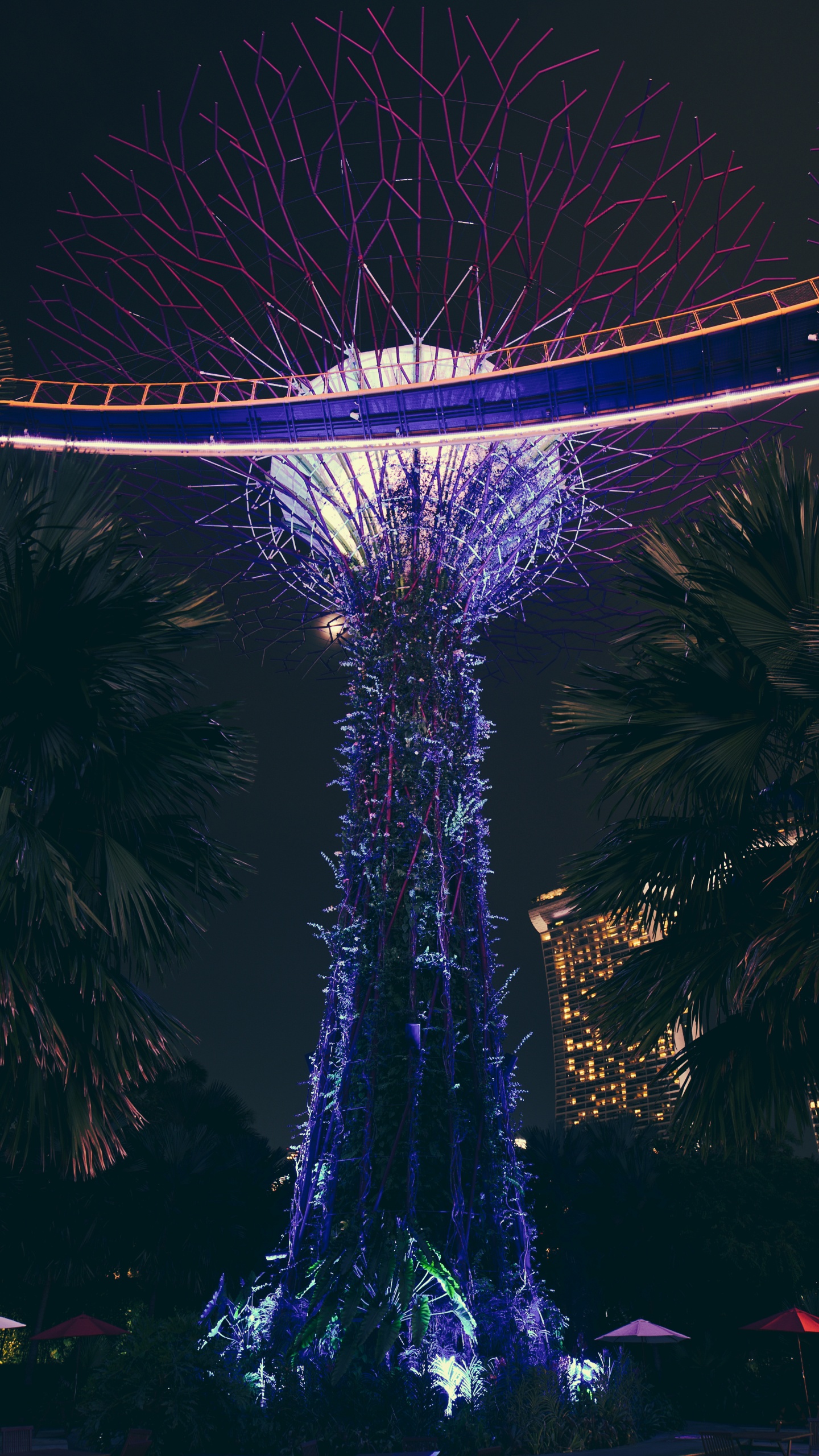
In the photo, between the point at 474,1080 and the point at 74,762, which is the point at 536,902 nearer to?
the point at 474,1080

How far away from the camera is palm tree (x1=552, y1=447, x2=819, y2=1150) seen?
8.42 m

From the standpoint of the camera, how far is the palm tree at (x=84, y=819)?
7973 millimetres

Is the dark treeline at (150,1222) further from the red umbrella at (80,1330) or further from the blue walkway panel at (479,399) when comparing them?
the blue walkway panel at (479,399)

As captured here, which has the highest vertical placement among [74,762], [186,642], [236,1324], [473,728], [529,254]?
[529,254]

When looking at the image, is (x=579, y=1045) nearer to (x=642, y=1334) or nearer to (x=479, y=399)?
(x=642, y=1334)

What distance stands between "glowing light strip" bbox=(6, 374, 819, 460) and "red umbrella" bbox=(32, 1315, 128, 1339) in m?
17.5

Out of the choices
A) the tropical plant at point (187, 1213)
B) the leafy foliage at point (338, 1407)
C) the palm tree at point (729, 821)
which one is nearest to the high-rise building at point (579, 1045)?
the tropical plant at point (187, 1213)

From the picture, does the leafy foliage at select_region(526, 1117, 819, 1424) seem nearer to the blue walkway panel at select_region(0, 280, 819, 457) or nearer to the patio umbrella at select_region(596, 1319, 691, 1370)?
the patio umbrella at select_region(596, 1319, 691, 1370)

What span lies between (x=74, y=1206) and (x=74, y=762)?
2001 cm

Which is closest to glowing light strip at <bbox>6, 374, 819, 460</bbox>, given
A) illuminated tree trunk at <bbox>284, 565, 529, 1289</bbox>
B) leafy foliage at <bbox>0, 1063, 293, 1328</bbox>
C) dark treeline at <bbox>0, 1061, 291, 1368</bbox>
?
illuminated tree trunk at <bbox>284, 565, 529, 1289</bbox>

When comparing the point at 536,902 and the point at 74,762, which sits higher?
the point at 536,902

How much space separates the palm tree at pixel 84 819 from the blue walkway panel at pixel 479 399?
924 cm

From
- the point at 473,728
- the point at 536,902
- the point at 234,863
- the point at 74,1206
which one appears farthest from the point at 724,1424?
the point at 536,902

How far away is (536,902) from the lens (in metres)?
123
